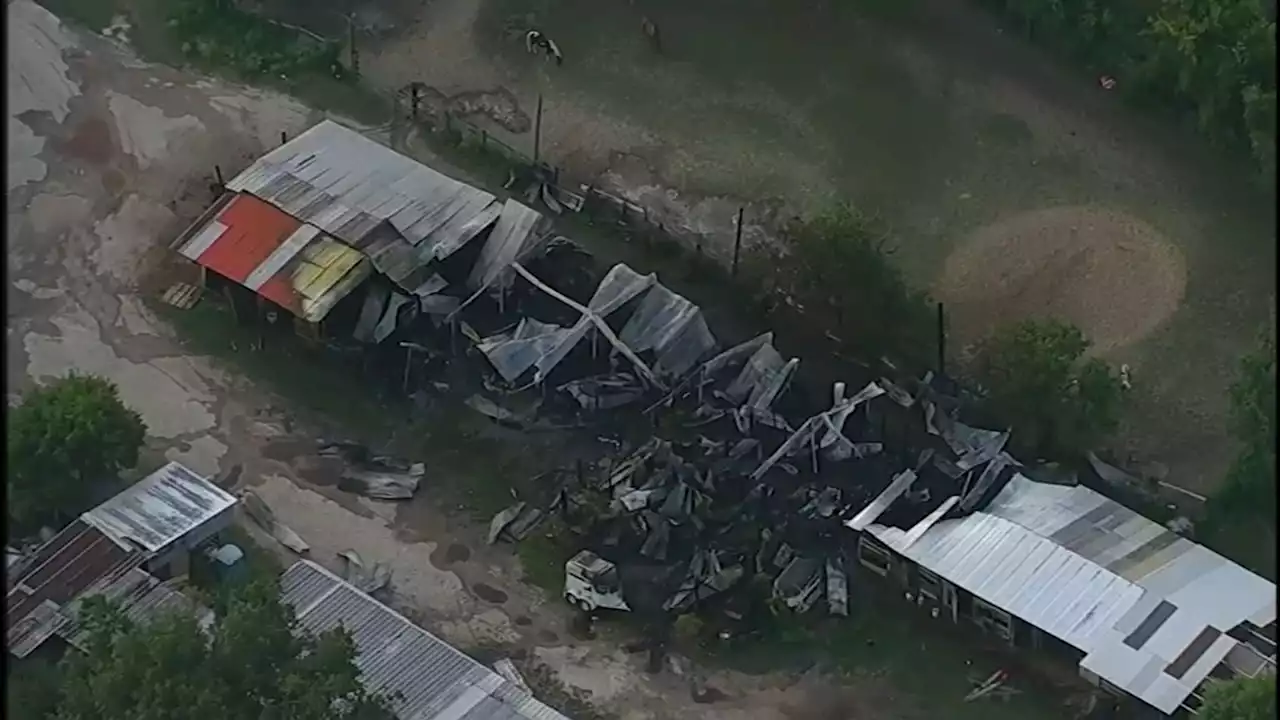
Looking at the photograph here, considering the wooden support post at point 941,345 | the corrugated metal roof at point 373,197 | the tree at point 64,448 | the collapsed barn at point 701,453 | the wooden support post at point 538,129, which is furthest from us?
the wooden support post at point 538,129

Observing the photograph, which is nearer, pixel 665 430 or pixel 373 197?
pixel 665 430

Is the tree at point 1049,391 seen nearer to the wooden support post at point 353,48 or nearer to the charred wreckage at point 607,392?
the charred wreckage at point 607,392

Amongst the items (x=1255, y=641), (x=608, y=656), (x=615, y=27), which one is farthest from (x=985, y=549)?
(x=615, y=27)

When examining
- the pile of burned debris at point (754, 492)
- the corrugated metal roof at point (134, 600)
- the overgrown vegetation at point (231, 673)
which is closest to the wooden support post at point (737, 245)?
the pile of burned debris at point (754, 492)

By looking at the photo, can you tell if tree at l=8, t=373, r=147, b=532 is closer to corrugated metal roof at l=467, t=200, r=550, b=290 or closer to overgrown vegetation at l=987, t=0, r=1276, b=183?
corrugated metal roof at l=467, t=200, r=550, b=290

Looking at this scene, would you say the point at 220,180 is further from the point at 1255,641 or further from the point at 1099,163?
the point at 1255,641

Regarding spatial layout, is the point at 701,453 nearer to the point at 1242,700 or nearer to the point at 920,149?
the point at 1242,700

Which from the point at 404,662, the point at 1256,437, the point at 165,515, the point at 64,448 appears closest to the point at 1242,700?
the point at 1256,437
